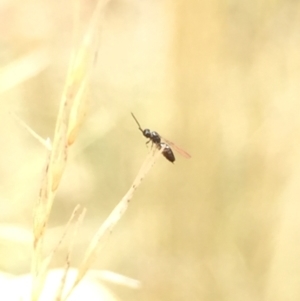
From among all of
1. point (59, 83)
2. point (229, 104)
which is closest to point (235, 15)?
point (229, 104)

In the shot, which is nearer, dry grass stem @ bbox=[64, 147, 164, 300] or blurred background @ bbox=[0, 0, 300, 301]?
dry grass stem @ bbox=[64, 147, 164, 300]

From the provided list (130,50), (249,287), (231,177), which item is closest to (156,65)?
(130,50)

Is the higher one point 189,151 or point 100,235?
point 189,151

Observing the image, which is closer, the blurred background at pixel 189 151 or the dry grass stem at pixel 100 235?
the dry grass stem at pixel 100 235

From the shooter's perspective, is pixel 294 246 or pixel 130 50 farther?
pixel 130 50

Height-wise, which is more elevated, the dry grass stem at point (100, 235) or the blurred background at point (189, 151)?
the blurred background at point (189, 151)

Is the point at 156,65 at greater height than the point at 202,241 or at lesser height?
greater

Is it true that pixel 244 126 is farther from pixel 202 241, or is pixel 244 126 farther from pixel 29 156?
pixel 29 156

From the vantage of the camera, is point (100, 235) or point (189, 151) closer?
point (100, 235)
